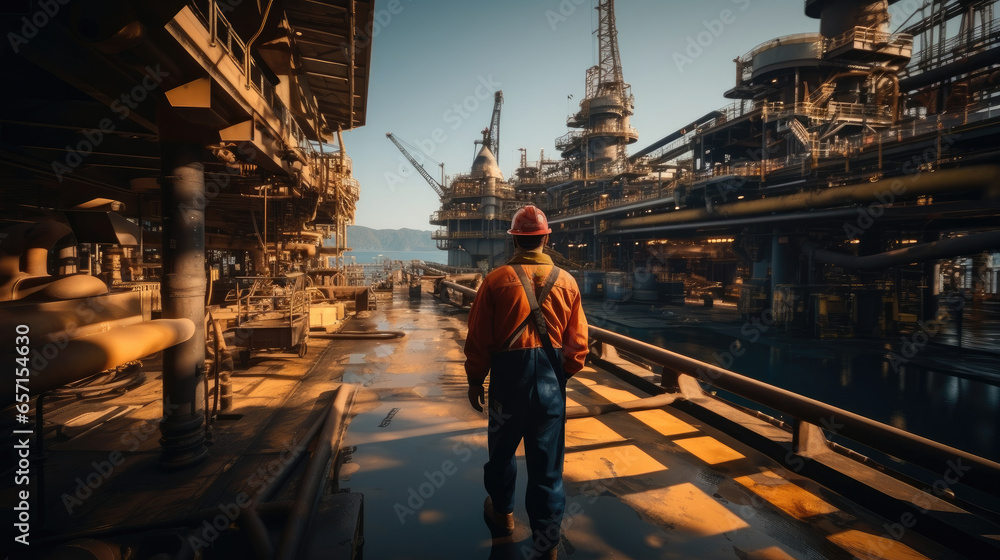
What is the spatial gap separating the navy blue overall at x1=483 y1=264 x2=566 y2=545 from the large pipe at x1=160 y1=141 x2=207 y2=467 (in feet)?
10.3

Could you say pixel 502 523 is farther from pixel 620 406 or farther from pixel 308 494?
pixel 620 406

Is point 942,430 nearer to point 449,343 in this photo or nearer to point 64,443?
point 449,343

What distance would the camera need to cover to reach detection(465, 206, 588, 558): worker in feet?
8.20

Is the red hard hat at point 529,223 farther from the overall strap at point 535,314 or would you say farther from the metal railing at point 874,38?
the metal railing at point 874,38

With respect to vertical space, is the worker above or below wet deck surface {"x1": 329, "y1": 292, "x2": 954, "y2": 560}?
above

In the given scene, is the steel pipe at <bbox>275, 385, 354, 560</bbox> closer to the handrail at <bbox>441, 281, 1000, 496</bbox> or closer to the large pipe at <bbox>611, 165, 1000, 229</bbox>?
the handrail at <bbox>441, 281, 1000, 496</bbox>

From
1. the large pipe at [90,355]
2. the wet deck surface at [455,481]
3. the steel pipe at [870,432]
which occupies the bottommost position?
the wet deck surface at [455,481]

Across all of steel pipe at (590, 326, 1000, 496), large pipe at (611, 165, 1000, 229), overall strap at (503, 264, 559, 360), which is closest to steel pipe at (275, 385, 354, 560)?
overall strap at (503, 264, 559, 360)

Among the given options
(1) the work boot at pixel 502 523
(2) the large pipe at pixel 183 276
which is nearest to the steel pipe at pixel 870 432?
Result: (1) the work boot at pixel 502 523

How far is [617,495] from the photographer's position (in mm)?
3158

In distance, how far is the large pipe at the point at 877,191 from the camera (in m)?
15.5

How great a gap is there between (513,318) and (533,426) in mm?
672

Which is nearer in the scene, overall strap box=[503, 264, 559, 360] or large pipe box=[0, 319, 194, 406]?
large pipe box=[0, 319, 194, 406]

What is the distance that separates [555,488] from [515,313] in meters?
1.08
